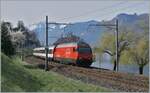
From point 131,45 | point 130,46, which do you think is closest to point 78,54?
point 130,46

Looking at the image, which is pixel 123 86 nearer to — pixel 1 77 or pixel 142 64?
pixel 1 77

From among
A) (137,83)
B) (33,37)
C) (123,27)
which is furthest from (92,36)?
(137,83)

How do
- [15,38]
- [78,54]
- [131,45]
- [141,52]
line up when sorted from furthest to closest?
[15,38], [131,45], [141,52], [78,54]

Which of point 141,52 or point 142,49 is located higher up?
point 142,49

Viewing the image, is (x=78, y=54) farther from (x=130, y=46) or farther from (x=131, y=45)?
(x=131, y=45)

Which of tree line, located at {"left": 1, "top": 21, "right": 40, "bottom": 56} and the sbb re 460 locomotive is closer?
the sbb re 460 locomotive

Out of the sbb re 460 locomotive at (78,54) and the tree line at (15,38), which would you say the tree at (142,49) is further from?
the sbb re 460 locomotive at (78,54)

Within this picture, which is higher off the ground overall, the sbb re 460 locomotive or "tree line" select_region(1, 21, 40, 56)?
"tree line" select_region(1, 21, 40, 56)

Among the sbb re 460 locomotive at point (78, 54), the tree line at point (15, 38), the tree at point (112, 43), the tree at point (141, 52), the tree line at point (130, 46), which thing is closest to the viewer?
the sbb re 460 locomotive at point (78, 54)

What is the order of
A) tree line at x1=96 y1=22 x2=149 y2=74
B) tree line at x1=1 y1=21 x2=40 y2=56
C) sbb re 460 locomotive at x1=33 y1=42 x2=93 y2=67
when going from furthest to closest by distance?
1. tree line at x1=96 y1=22 x2=149 y2=74
2. tree line at x1=1 y1=21 x2=40 y2=56
3. sbb re 460 locomotive at x1=33 y1=42 x2=93 y2=67

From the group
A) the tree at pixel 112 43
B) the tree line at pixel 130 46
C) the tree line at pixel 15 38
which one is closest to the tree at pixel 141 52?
the tree line at pixel 130 46

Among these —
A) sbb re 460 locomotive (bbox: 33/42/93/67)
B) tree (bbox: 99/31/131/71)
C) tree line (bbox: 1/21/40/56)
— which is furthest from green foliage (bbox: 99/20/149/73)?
sbb re 460 locomotive (bbox: 33/42/93/67)

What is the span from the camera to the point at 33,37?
111 meters

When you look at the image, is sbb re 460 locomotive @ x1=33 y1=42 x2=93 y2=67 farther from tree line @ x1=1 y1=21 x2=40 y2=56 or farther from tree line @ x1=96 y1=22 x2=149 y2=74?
tree line @ x1=96 y1=22 x2=149 y2=74
